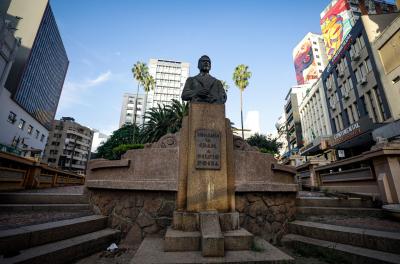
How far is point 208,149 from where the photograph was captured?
176 inches

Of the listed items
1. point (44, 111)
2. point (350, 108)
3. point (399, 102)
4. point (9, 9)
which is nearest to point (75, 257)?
point (399, 102)

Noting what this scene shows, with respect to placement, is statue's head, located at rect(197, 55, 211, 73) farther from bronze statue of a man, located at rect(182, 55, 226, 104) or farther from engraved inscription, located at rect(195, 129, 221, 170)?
engraved inscription, located at rect(195, 129, 221, 170)

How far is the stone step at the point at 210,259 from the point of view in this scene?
2902mm

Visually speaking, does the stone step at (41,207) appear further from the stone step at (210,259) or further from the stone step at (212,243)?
the stone step at (212,243)

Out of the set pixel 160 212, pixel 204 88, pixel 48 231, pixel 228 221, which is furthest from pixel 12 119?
pixel 228 221

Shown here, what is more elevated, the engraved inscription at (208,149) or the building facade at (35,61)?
the building facade at (35,61)

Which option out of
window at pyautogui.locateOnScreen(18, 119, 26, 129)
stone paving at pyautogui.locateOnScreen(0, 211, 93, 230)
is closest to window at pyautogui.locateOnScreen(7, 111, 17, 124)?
window at pyautogui.locateOnScreen(18, 119, 26, 129)

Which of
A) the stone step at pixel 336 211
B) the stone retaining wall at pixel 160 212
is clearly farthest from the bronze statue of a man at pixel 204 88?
the stone step at pixel 336 211

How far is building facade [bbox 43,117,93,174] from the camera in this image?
63719 mm

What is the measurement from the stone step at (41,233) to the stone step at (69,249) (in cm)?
11

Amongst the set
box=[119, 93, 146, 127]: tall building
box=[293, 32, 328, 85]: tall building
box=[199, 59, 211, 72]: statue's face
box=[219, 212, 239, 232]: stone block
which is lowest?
box=[219, 212, 239, 232]: stone block

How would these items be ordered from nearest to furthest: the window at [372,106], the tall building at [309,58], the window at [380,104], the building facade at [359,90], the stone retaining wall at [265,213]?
1. the stone retaining wall at [265,213]
2. the window at [380,104]
3. the building facade at [359,90]
4. the window at [372,106]
5. the tall building at [309,58]

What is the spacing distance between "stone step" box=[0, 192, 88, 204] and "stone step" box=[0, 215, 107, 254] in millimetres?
2081

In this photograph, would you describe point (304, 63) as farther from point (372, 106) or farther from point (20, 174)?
point (20, 174)
